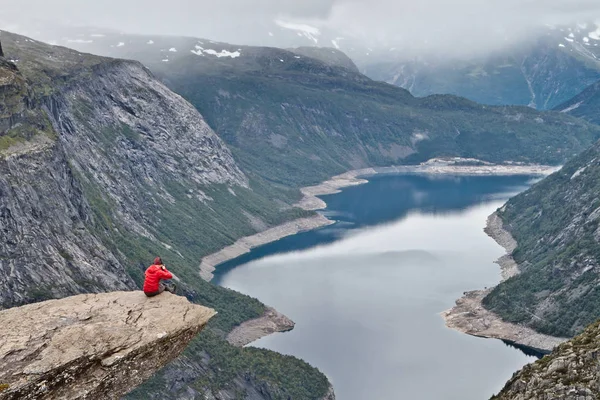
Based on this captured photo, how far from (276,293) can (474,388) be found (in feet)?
228

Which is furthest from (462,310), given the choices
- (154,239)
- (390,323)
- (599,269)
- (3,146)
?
(3,146)

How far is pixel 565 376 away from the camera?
156 ft

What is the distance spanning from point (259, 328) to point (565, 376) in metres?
102

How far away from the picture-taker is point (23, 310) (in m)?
27.3

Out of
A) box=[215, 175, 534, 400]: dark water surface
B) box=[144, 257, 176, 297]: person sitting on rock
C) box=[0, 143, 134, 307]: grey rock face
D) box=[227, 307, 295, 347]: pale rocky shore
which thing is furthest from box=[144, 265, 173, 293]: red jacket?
box=[227, 307, 295, 347]: pale rocky shore

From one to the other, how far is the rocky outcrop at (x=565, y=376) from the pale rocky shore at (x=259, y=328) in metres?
91.8

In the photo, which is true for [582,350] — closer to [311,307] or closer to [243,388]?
[243,388]

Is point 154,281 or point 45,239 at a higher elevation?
point 45,239

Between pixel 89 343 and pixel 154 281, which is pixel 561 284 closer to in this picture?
pixel 154 281

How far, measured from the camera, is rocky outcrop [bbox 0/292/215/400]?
2417cm

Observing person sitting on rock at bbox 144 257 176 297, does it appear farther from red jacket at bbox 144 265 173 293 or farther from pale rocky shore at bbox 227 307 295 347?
pale rocky shore at bbox 227 307 295 347

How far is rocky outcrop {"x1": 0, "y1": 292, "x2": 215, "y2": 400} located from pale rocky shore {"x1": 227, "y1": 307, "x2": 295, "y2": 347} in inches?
4419

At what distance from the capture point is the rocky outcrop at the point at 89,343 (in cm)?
2417

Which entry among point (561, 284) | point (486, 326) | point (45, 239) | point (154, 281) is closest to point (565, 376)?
point (154, 281)
